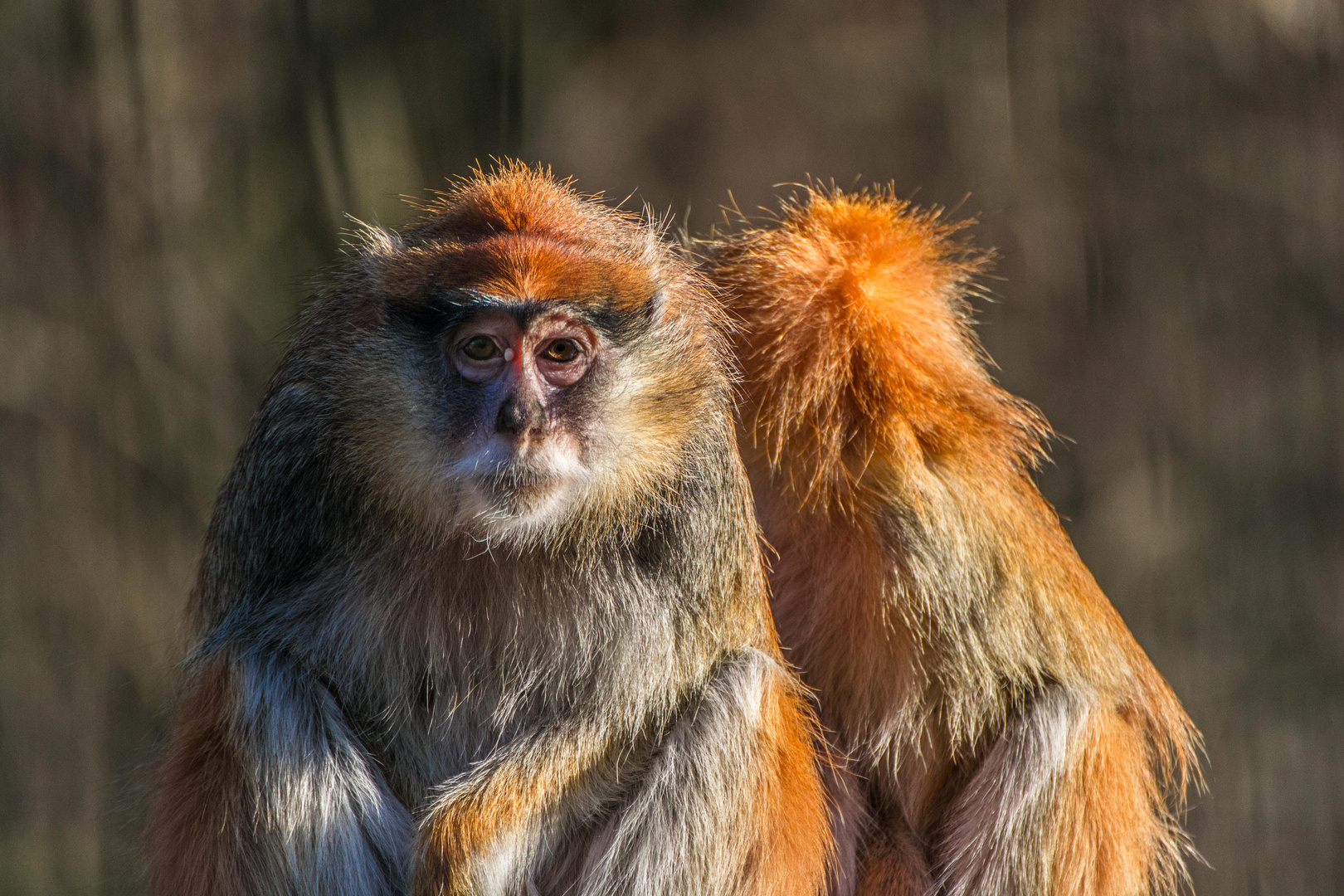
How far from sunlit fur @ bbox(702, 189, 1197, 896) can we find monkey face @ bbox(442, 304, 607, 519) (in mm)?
500

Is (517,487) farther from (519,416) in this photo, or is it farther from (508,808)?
(508,808)

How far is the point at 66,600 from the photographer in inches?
179

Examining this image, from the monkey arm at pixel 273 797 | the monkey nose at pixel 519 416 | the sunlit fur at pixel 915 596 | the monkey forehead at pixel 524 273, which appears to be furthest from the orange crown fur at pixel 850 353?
the monkey arm at pixel 273 797

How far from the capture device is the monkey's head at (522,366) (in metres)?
2.28

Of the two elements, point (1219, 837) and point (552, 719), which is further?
point (1219, 837)

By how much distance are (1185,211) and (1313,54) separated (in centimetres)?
70

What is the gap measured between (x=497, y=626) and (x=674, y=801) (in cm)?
48

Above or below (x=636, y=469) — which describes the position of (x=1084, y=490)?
below

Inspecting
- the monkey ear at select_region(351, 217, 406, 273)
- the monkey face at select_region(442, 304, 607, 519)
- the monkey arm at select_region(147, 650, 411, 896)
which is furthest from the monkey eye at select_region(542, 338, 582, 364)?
the monkey arm at select_region(147, 650, 411, 896)

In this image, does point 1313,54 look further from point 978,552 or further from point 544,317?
point 544,317

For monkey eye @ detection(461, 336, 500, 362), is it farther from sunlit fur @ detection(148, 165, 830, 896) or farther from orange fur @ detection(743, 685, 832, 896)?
orange fur @ detection(743, 685, 832, 896)

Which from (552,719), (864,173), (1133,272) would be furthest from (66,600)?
(1133,272)

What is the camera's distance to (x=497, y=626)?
98.0 inches

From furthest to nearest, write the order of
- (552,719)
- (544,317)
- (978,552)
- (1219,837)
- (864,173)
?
(864,173), (1219,837), (978,552), (552,719), (544,317)
